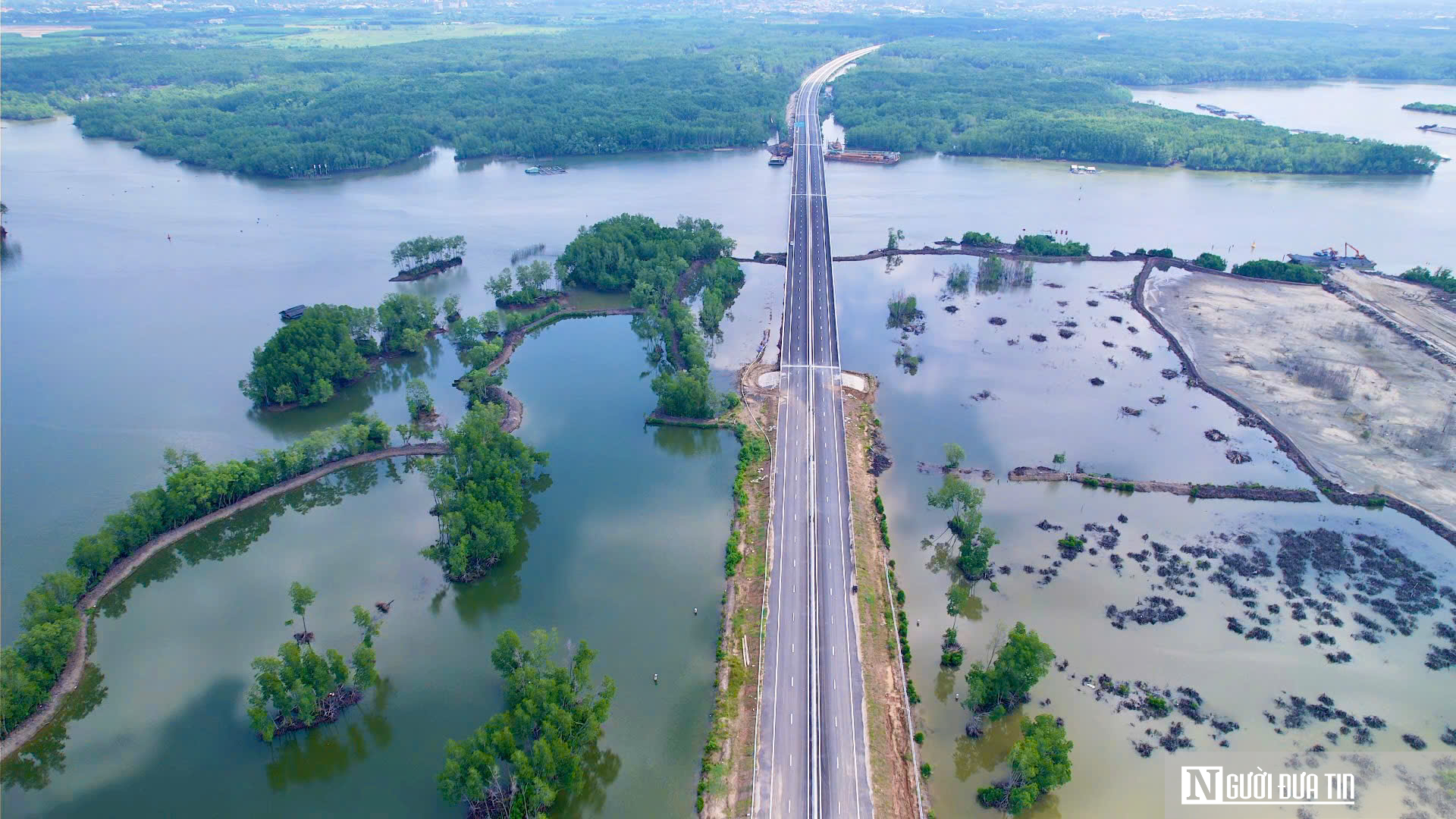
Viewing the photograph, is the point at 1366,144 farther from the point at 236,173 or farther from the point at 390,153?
the point at 236,173

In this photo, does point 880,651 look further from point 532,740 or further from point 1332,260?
point 1332,260

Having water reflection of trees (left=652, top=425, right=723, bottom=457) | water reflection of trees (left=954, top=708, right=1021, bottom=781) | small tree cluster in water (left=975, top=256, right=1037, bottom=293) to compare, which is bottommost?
water reflection of trees (left=954, top=708, right=1021, bottom=781)

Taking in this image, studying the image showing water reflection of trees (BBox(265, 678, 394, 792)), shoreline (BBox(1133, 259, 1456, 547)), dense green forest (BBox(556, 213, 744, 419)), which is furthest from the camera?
dense green forest (BBox(556, 213, 744, 419))

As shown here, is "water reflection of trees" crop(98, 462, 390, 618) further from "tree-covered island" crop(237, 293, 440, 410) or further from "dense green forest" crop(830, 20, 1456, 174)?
"dense green forest" crop(830, 20, 1456, 174)

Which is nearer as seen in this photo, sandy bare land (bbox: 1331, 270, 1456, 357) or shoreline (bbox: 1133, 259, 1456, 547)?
shoreline (bbox: 1133, 259, 1456, 547)

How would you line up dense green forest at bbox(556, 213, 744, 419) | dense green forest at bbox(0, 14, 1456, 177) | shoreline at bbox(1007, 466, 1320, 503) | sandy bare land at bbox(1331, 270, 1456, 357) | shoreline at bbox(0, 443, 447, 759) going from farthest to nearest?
dense green forest at bbox(0, 14, 1456, 177) → sandy bare land at bbox(1331, 270, 1456, 357) → dense green forest at bbox(556, 213, 744, 419) → shoreline at bbox(1007, 466, 1320, 503) → shoreline at bbox(0, 443, 447, 759)

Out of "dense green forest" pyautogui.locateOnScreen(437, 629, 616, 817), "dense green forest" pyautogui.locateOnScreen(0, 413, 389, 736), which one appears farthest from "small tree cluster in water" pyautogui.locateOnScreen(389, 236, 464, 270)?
"dense green forest" pyautogui.locateOnScreen(437, 629, 616, 817)

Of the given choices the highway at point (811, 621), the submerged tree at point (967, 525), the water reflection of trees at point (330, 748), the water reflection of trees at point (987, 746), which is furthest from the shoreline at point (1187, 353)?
the water reflection of trees at point (330, 748)

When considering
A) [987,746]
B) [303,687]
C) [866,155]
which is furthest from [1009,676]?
[866,155]
